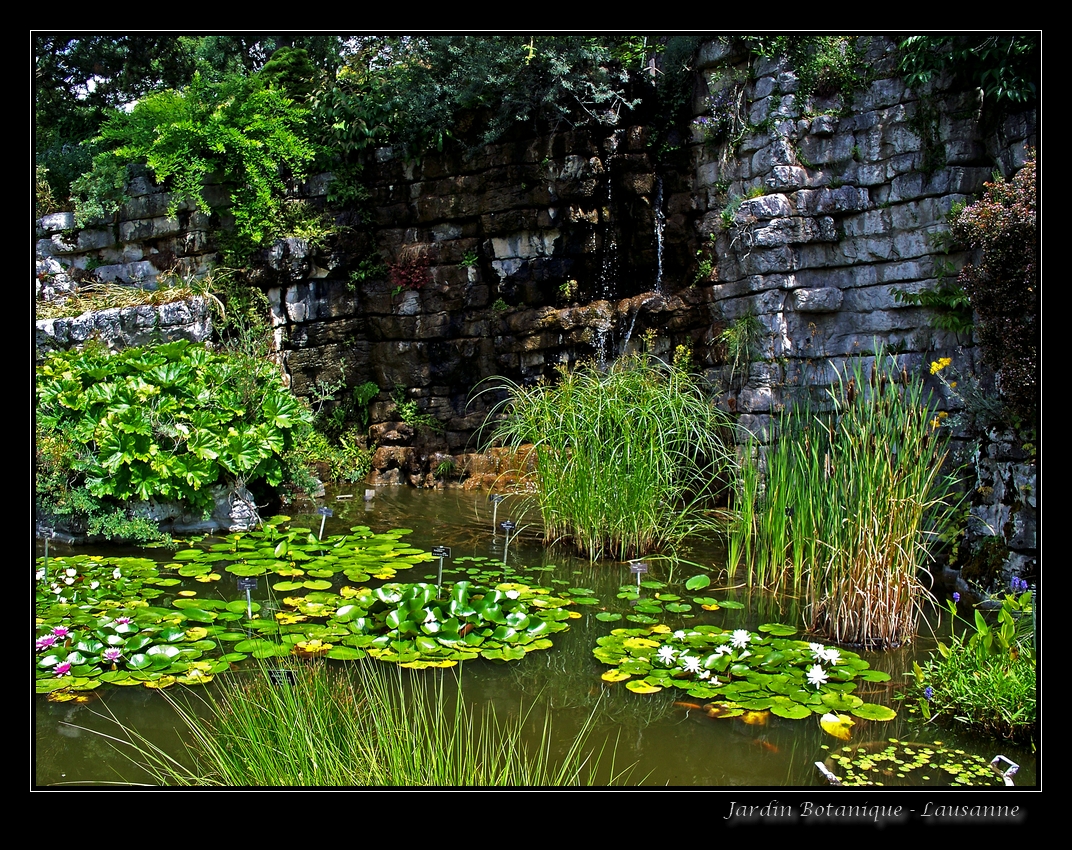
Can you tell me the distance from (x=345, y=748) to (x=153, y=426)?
382cm

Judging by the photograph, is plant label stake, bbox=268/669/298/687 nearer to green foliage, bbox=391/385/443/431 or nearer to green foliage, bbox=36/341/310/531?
green foliage, bbox=36/341/310/531

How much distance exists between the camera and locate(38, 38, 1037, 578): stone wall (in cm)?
567

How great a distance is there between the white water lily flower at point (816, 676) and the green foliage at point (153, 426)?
13.1ft

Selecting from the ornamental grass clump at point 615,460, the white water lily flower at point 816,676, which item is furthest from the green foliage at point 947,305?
the white water lily flower at point 816,676

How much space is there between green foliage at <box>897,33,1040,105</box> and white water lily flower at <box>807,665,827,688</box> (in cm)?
360

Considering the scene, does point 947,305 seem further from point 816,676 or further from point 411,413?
point 411,413

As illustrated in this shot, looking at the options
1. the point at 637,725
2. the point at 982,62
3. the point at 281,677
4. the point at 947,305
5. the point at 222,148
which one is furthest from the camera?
the point at 222,148

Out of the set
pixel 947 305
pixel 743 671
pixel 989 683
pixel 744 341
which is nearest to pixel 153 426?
pixel 743 671

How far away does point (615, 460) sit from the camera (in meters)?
4.88

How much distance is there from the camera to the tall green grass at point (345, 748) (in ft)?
7.36

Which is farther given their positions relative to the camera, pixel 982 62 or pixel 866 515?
pixel 982 62

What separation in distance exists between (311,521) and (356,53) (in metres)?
6.45

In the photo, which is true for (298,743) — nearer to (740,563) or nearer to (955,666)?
(955,666)

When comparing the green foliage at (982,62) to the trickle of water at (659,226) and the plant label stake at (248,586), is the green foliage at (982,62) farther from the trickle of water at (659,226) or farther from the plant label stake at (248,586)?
the plant label stake at (248,586)
